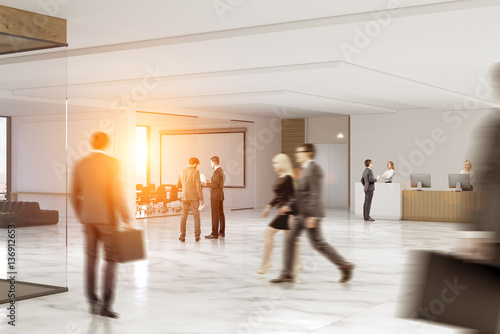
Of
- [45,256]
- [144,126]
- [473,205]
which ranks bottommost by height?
[45,256]

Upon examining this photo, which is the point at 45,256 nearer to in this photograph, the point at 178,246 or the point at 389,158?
the point at 178,246

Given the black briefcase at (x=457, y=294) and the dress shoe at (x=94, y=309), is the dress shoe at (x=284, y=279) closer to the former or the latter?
the dress shoe at (x=94, y=309)

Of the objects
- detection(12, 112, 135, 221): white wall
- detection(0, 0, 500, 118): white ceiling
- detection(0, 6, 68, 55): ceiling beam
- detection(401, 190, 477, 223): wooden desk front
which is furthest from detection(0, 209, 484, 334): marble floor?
detection(12, 112, 135, 221): white wall

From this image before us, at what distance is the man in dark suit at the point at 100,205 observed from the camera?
18.8ft

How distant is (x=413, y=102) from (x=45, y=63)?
394 inches

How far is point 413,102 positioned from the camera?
672 inches

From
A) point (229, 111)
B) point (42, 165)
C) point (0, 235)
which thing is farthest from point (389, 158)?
point (0, 235)

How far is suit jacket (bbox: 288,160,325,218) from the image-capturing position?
24.0ft

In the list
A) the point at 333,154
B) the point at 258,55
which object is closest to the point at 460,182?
the point at 333,154

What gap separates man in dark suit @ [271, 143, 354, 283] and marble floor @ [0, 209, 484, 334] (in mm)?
226

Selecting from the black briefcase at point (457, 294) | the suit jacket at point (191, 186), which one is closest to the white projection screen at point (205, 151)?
the suit jacket at point (191, 186)

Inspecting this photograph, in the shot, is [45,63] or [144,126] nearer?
[45,63]

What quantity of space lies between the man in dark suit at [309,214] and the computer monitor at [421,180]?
9.87 meters

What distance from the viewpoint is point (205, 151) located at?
840 inches
